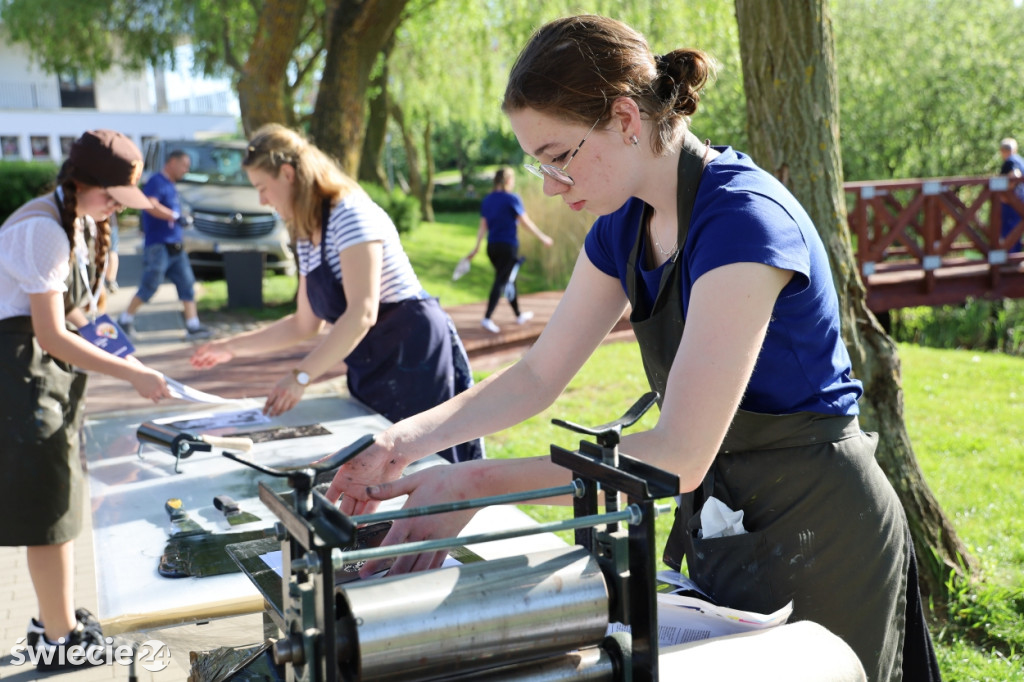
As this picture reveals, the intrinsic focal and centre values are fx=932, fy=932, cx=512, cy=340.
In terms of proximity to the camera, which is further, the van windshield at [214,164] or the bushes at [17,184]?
the bushes at [17,184]

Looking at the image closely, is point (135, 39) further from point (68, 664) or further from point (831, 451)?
point (831, 451)

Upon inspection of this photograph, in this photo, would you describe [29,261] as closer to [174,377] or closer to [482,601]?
[482,601]

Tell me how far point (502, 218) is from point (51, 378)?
8296mm

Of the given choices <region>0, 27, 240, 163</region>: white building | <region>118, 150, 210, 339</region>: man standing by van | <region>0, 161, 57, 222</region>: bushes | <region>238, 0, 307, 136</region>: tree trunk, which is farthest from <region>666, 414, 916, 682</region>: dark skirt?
<region>0, 27, 240, 163</region>: white building

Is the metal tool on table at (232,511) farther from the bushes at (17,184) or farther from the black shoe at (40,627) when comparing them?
the bushes at (17,184)

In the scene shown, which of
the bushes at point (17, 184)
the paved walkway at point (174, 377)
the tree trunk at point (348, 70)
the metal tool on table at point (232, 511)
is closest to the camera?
the paved walkway at point (174, 377)

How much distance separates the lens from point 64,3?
18656 mm

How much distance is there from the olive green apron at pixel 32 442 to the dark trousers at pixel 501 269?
7.91m

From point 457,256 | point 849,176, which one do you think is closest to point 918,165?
point 849,176

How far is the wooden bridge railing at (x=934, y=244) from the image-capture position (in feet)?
38.3

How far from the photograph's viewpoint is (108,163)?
3.00 m

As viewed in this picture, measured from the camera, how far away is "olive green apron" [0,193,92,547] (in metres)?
2.82

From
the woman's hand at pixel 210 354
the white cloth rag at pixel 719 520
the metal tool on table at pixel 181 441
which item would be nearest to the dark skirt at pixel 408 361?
the woman's hand at pixel 210 354

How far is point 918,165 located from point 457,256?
870cm
